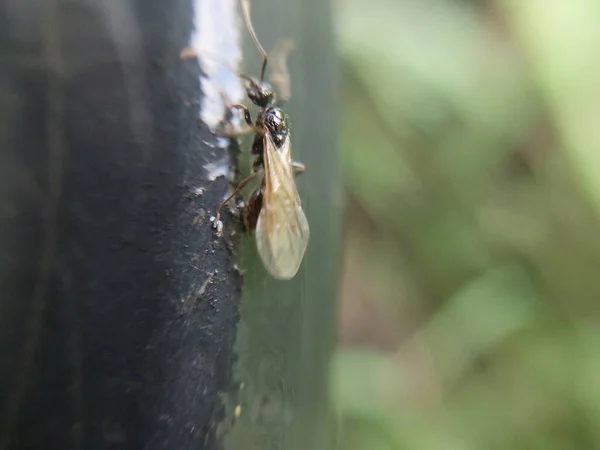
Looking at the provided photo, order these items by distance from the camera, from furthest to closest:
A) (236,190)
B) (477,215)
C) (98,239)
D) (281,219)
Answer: (477,215), (281,219), (236,190), (98,239)

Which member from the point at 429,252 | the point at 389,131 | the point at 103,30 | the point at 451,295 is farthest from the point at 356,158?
the point at 103,30

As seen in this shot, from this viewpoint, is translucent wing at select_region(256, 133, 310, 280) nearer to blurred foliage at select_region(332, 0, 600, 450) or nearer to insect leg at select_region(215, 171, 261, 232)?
insect leg at select_region(215, 171, 261, 232)

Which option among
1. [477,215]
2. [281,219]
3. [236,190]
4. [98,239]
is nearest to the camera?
[98,239]

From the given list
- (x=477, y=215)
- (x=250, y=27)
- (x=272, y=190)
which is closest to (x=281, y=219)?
(x=272, y=190)

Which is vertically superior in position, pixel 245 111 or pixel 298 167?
pixel 245 111

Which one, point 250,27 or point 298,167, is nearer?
point 250,27

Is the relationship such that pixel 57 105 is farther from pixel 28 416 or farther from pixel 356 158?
pixel 356 158

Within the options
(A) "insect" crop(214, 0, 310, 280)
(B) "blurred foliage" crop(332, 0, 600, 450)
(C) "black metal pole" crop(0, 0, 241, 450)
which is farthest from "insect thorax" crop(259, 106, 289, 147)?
(B) "blurred foliage" crop(332, 0, 600, 450)

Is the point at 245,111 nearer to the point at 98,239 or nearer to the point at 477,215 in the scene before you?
the point at 98,239
